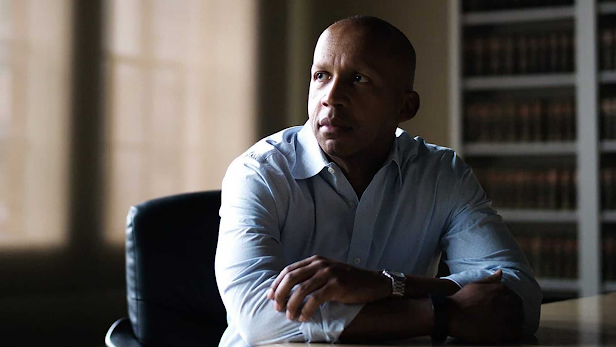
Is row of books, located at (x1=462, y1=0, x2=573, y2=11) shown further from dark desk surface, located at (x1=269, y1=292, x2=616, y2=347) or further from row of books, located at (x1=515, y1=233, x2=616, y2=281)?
Answer: dark desk surface, located at (x1=269, y1=292, x2=616, y2=347)

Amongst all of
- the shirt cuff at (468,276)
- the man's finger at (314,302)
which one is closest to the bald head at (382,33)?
the shirt cuff at (468,276)

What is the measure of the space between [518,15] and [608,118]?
29.5 inches

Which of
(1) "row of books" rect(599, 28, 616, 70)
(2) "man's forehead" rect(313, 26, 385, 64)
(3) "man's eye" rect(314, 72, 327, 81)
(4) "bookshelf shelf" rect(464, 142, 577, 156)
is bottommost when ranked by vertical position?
(4) "bookshelf shelf" rect(464, 142, 577, 156)

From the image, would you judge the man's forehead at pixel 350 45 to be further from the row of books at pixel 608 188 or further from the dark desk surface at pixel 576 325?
the row of books at pixel 608 188

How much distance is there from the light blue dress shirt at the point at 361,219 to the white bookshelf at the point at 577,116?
8.50ft

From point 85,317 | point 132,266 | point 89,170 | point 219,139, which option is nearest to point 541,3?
point 219,139

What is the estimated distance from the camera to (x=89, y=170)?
3227 millimetres

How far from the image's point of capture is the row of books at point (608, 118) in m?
3.88

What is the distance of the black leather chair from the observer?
150 cm

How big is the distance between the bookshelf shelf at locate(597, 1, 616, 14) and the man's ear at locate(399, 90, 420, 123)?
2.71m

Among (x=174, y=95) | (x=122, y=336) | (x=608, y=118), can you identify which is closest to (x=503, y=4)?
(x=608, y=118)

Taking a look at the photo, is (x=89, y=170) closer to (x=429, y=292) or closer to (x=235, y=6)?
(x=235, y=6)

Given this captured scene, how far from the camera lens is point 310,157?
147cm

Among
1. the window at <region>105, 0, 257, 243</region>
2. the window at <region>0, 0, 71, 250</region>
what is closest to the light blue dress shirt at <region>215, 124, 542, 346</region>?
the window at <region>0, 0, 71, 250</region>
